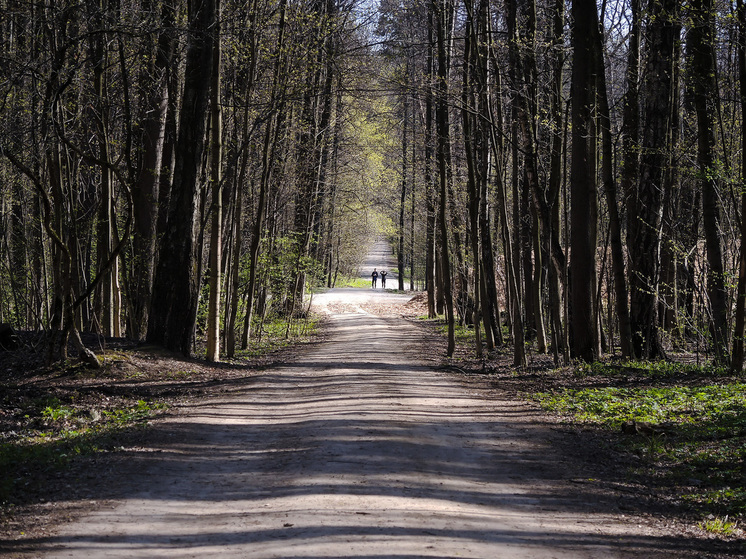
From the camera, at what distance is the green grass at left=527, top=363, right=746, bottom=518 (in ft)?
21.1

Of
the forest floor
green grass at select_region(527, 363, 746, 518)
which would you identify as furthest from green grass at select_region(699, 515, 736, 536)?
green grass at select_region(527, 363, 746, 518)

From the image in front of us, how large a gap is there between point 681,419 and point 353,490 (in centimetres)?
515

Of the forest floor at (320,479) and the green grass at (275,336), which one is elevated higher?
the forest floor at (320,479)


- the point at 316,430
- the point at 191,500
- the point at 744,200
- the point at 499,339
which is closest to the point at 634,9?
the point at 744,200

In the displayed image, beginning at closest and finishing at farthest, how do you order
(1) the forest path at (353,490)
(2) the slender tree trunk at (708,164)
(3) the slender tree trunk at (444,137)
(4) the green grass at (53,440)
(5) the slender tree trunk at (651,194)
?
(1) the forest path at (353,490), (4) the green grass at (53,440), (2) the slender tree trunk at (708,164), (5) the slender tree trunk at (651,194), (3) the slender tree trunk at (444,137)

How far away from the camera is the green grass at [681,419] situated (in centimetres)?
644

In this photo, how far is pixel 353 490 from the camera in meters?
5.83

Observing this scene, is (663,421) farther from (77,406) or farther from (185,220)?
(185,220)

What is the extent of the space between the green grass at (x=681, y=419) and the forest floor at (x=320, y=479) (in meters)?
0.38

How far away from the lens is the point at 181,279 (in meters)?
13.7

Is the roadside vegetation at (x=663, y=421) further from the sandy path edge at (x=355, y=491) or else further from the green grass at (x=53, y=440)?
the green grass at (x=53, y=440)

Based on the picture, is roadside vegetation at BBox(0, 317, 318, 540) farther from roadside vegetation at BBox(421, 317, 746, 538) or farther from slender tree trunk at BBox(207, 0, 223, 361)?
roadside vegetation at BBox(421, 317, 746, 538)

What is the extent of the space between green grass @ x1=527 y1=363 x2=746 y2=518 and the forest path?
2.87 feet

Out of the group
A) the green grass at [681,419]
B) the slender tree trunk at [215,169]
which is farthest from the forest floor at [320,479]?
the slender tree trunk at [215,169]
